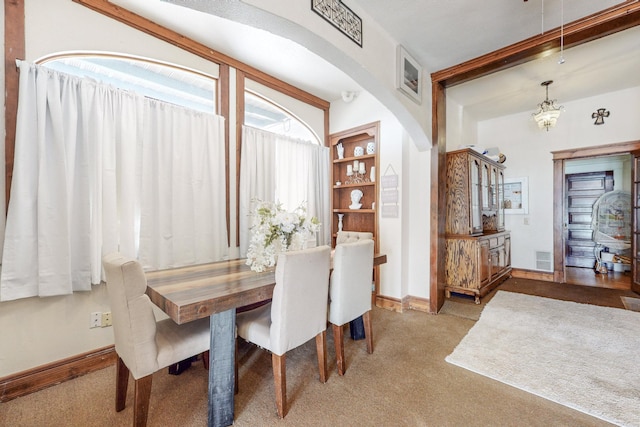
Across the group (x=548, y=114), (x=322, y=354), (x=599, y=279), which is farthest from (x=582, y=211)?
(x=322, y=354)

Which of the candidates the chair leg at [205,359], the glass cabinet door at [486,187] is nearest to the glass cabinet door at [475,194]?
the glass cabinet door at [486,187]

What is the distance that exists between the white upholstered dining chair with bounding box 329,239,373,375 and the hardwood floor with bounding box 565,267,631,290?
14.5 feet

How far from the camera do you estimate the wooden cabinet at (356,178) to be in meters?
3.51

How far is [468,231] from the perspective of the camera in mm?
3535

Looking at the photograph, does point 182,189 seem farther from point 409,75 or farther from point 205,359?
point 409,75

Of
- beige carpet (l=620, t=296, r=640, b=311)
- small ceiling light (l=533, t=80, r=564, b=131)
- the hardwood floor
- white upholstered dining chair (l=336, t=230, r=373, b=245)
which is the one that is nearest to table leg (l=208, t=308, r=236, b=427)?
white upholstered dining chair (l=336, t=230, r=373, b=245)

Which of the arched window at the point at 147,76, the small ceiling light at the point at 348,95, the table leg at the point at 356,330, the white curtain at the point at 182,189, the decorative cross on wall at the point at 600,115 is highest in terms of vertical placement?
the small ceiling light at the point at 348,95

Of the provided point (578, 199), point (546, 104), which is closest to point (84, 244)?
point (546, 104)

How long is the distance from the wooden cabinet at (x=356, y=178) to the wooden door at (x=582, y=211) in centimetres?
486

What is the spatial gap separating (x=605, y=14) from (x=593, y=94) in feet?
9.33

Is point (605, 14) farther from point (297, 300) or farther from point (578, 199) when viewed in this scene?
point (578, 199)

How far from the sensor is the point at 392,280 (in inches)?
128

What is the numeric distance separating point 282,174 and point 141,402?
2.57m

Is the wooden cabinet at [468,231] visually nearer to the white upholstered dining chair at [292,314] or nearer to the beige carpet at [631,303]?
the beige carpet at [631,303]
